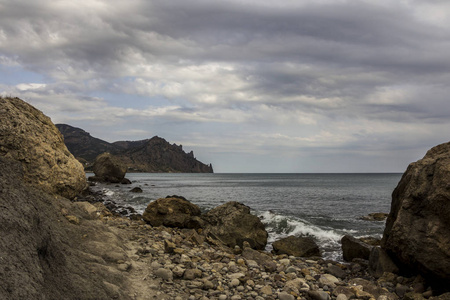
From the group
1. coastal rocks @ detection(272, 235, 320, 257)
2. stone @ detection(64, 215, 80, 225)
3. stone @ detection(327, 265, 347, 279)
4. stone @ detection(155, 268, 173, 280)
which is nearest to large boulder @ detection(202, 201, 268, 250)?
coastal rocks @ detection(272, 235, 320, 257)

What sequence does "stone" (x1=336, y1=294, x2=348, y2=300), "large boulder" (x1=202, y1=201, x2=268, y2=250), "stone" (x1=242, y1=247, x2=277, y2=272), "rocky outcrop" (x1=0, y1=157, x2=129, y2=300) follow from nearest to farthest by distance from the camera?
1. "rocky outcrop" (x1=0, y1=157, x2=129, y2=300)
2. "stone" (x1=336, y1=294, x2=348, y2=300)
3. "stone" (x1=242, y1=247, x2=277, y2=272)
4. "large boulder" (x1=202, y1=201, x2=268, y2=250)

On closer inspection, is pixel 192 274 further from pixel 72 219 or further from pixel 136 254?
Answer: pixel 72 219

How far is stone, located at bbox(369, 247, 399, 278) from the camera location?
10.6m

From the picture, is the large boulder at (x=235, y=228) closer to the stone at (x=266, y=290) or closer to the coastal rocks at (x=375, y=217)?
the stone at (x=266, y=290)

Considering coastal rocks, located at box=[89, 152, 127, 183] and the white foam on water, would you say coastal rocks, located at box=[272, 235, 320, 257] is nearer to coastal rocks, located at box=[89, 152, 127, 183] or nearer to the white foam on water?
the white foam on water

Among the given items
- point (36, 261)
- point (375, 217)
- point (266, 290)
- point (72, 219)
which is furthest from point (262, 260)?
point (375, 217)

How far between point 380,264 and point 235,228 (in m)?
7.17

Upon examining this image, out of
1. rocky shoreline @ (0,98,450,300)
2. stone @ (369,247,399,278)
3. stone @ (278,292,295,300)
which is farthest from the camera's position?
stone @ (369,247,399,278)

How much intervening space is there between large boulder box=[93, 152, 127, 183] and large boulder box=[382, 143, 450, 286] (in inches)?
2659

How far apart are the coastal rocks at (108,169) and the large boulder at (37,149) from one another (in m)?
63.1

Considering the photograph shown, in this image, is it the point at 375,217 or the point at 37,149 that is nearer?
the point at 37,149

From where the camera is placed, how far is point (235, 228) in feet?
51.8

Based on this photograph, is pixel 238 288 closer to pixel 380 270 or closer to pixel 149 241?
pixel 149 241

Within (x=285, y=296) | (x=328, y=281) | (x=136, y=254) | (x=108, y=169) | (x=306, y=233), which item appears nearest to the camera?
(x=285, y=296)
